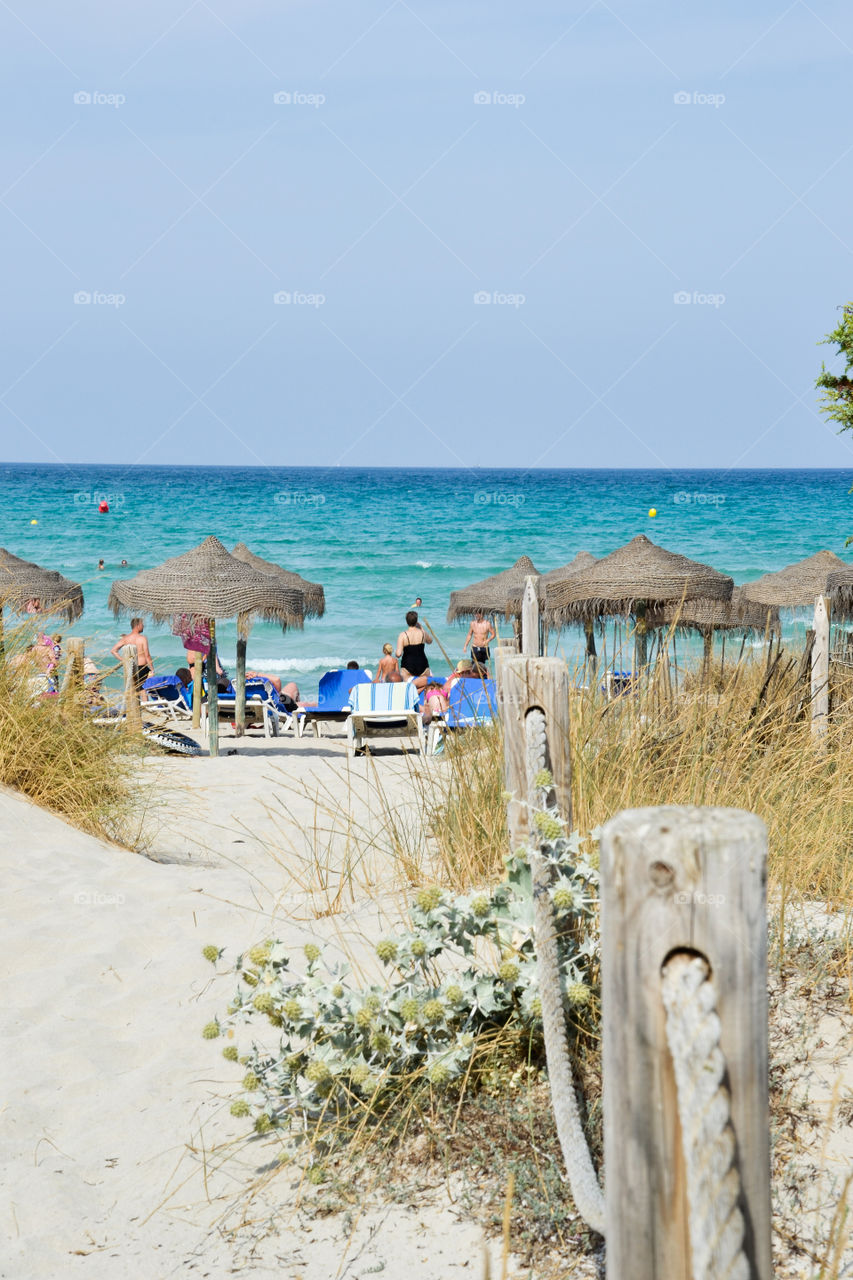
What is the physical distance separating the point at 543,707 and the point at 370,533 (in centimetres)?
4592

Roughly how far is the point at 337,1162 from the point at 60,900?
8.69 feet

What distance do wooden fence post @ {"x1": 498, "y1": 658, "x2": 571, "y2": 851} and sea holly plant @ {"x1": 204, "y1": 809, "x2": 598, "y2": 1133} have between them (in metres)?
0.30

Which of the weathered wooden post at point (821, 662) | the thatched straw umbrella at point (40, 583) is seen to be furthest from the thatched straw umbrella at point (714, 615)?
the thatched straw umbrella at point (40, 583)

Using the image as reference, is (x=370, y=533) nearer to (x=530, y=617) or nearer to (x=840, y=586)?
(x=840, y=586)

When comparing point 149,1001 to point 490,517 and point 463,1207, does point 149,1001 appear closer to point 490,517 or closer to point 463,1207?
point 463,1207

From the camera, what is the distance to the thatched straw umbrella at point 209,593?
11.8 metres

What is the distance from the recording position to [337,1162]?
2.71 m

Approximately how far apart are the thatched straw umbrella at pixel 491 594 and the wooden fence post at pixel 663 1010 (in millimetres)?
15088

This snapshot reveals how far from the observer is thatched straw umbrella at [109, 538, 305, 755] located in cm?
1175

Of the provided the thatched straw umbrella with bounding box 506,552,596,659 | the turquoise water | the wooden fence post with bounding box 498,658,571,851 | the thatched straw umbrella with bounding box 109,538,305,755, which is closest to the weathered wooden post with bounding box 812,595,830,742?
the wooden fence post with bounding box 498,658,571,851

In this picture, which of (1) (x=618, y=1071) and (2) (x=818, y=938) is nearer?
(1) (x=618, y=1071)

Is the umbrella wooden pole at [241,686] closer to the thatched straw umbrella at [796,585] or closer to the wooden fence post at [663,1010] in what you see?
the thatched straw umbrella at [796,585]

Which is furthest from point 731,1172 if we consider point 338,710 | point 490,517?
point 490,517

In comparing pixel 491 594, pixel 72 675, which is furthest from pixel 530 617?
pixel 491 594
